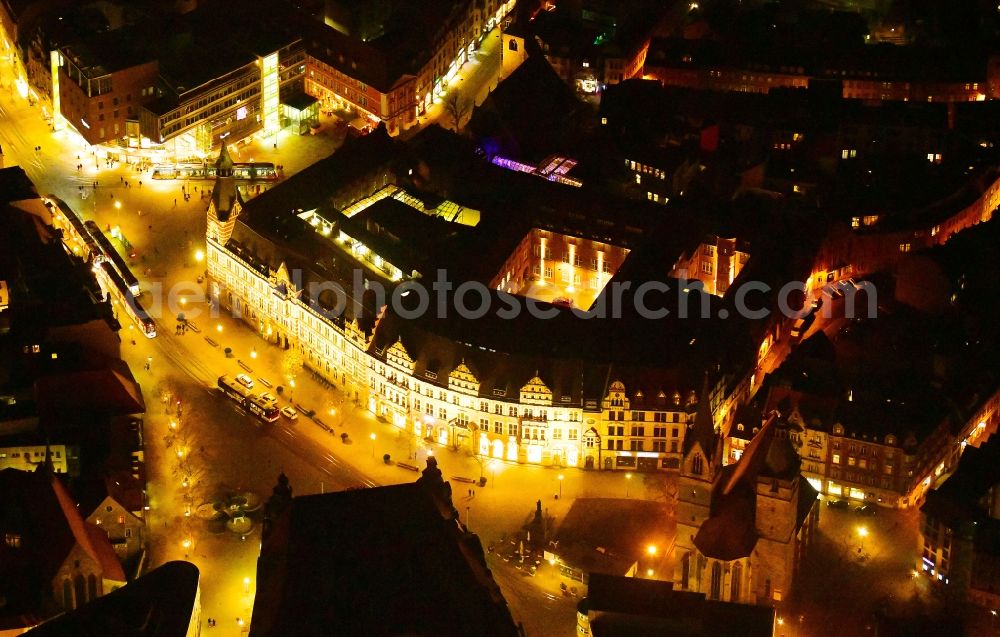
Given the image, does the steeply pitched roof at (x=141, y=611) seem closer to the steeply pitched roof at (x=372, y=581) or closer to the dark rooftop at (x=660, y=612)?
the steeply pitched roof at (x=372, y=581)

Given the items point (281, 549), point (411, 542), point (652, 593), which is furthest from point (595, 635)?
point (281, 549)

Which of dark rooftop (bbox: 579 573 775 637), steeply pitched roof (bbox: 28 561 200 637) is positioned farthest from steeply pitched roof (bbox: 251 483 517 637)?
dark rooftop (bbox: 579 573 775 637)

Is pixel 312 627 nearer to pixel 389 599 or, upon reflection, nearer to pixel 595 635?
pixel 389 599

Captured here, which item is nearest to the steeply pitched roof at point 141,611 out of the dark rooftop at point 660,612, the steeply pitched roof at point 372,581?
the steeply pitched roof at point 372,581

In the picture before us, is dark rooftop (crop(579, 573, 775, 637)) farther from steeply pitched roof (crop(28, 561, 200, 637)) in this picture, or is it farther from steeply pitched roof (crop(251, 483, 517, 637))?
steeply pitched roof (crop(28, 561, 200, 637))

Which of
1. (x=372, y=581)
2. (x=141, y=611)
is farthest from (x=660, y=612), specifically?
(x=141, y=611)

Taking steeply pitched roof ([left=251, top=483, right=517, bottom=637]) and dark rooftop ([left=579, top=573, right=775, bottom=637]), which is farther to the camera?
dark rooftop ([left=579, top=573, right=775, bottom=637])

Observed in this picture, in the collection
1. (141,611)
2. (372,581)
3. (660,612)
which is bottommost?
(141,611)

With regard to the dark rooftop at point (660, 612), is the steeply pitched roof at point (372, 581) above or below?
above

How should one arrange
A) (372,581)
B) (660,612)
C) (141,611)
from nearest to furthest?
(372,581) < (141,611) < (660,612)

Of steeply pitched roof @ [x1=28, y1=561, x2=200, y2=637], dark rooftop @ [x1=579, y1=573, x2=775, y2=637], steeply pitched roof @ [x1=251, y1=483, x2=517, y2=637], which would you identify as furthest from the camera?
dark rooftop @ [x1=579, y1=573, x2=775, y2=637]

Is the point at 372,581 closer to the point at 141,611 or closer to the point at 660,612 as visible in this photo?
the point at 141,611
